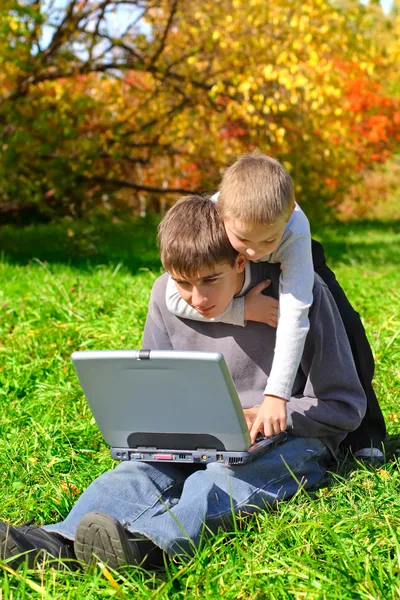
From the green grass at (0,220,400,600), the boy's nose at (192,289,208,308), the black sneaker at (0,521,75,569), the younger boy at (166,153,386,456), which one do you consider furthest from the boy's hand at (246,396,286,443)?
the black sneaker at (0,521,75,569)

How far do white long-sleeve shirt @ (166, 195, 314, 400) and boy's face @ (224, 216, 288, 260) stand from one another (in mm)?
82

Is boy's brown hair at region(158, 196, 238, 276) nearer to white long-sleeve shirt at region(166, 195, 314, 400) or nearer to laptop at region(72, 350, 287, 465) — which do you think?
white long-sleeve shirt at region(166, 195, 314, 400)

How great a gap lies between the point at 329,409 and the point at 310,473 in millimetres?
214

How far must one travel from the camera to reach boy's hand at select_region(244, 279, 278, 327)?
8.38 feet

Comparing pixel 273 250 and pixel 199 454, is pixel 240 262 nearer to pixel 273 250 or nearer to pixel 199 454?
pixel 273 250

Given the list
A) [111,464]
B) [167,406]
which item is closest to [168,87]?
[111,464]

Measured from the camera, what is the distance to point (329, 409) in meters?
2.60

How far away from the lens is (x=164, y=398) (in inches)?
90.0

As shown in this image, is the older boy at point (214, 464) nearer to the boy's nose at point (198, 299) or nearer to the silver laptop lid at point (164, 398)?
the boy's nose at point (198, 299)

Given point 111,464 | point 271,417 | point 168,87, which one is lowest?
point 111,464

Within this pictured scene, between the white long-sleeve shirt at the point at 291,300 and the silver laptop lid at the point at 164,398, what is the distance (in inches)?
8.6

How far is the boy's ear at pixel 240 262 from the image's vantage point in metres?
2.47

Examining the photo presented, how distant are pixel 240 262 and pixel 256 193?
28cm

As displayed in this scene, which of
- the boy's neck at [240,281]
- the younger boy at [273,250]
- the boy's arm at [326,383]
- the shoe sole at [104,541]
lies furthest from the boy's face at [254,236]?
the shoe sole at [104,541]
